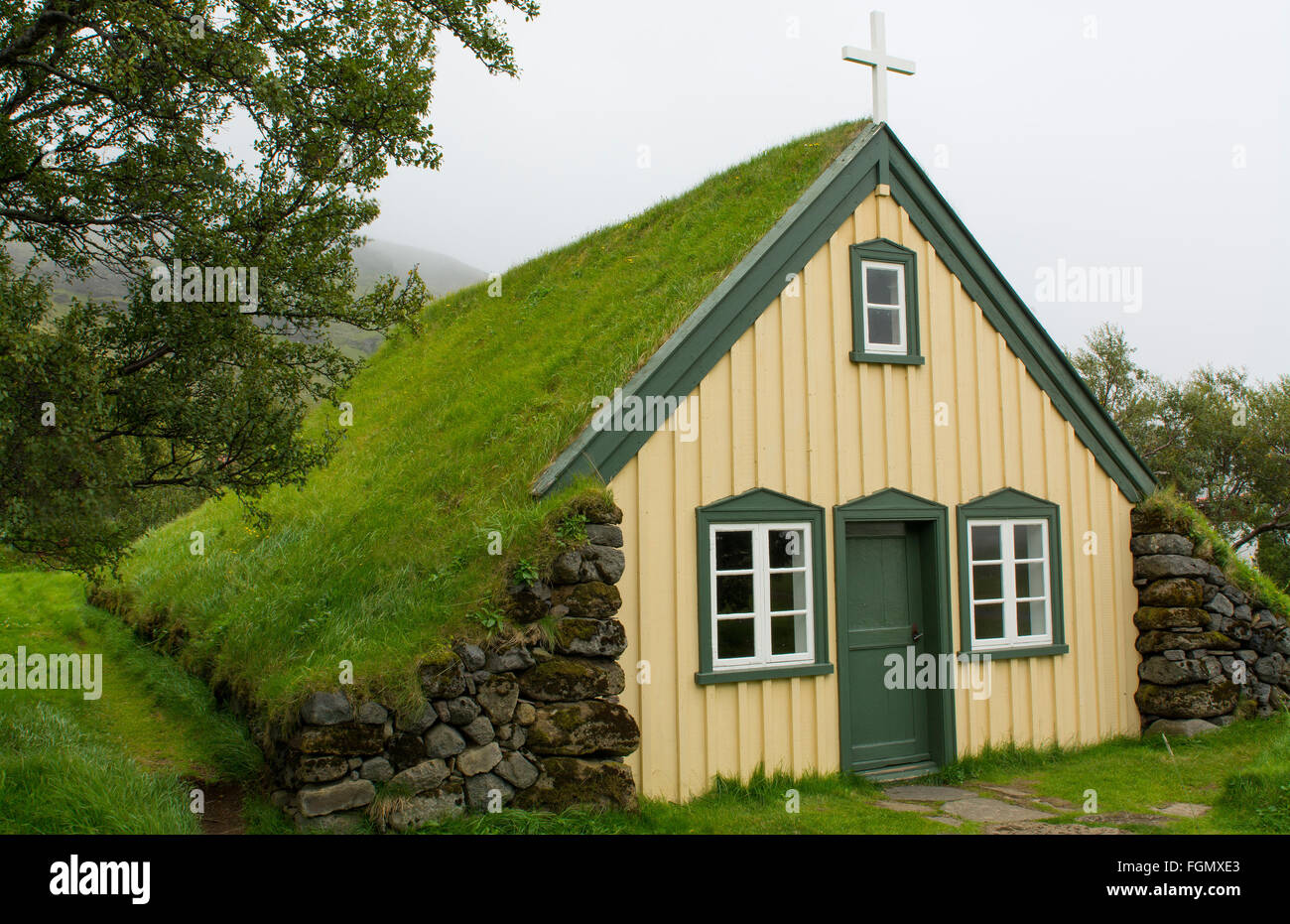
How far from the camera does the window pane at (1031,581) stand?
1102 cm

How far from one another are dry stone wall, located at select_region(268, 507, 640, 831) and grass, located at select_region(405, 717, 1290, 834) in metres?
0.24

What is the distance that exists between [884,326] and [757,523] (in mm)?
2863

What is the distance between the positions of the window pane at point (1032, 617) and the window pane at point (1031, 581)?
0.11 m

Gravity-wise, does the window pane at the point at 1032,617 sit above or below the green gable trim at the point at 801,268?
below

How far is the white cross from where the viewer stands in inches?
432

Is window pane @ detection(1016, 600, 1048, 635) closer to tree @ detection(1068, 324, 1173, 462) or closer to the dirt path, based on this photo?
the dirt path

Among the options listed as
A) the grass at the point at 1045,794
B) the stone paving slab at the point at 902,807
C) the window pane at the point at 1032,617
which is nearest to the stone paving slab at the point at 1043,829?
the grass at the point at 1045,794

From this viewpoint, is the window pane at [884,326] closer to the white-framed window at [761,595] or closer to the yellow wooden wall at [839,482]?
the yellow wooden wall at [839,482]

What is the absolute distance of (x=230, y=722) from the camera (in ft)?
32.0

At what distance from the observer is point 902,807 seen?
8.60 metres

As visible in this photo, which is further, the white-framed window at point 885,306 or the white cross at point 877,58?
the white cross at point 877,58

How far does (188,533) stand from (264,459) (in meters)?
7.94

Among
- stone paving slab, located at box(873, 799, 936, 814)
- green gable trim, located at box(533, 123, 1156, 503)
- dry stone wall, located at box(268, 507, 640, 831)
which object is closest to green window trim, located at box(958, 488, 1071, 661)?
green gable trim, located at box(533, 123, 1156, 503)
